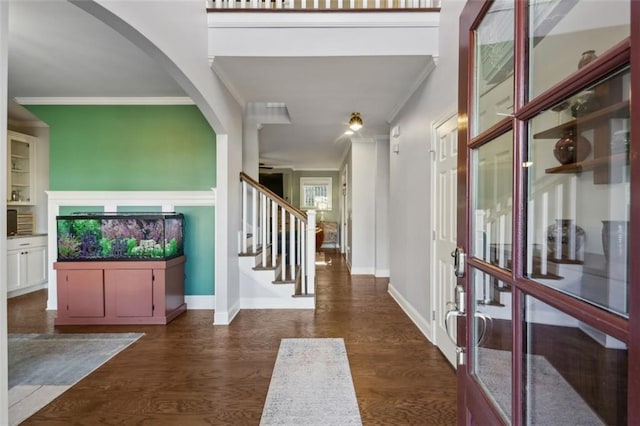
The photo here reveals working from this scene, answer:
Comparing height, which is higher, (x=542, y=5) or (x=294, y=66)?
(x=294, y=66)

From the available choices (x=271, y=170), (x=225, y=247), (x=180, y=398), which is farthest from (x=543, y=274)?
(x=271, y=170)

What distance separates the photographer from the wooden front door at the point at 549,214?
517mm

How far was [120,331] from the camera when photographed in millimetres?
3211

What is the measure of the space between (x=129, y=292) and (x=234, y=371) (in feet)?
5.70

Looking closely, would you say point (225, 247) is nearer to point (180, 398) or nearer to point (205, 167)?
point (205, 167)

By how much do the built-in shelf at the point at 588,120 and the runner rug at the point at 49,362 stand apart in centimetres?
285

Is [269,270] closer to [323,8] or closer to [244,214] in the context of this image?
[244,214]

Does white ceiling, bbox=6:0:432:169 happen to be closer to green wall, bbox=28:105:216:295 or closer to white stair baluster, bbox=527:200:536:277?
green wall, bbox=28:105:216:295

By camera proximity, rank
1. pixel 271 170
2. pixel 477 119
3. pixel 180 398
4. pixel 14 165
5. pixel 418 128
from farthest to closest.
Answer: pixel 271 170 < pixel 14 165 < pixel 418 128 < pixel 180 398 < pixel 477 119

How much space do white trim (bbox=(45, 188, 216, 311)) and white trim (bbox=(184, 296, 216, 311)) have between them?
3.61ft

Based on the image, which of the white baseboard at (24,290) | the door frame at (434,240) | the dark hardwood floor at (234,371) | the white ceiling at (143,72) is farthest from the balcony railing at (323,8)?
the white baseboard at (24,290)

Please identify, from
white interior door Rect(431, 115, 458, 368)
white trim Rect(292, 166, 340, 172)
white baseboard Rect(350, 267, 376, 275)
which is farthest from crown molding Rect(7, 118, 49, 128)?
white trim Rect(292, 166, 340, 172)

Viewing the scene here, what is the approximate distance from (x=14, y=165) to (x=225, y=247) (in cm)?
382

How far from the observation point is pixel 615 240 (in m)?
0.55
